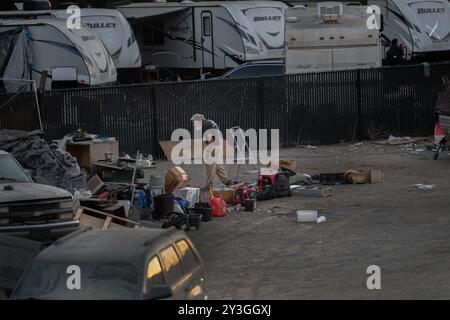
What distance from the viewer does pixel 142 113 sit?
84.5 feet

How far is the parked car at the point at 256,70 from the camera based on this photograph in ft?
106

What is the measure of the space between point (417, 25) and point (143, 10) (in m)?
9.40

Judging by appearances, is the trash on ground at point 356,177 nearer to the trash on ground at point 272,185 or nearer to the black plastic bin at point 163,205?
the trash on ground at point 272,185

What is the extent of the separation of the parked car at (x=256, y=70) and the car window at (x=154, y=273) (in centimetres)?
2221

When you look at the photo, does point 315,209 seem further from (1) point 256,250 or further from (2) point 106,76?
(2) point 106,76

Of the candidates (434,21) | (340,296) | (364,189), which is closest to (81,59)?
(364,189)

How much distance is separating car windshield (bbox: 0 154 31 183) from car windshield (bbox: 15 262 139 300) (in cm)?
642

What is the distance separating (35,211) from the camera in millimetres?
14984

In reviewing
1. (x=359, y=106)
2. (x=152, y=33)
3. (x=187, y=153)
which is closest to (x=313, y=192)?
(x=187, y=153)

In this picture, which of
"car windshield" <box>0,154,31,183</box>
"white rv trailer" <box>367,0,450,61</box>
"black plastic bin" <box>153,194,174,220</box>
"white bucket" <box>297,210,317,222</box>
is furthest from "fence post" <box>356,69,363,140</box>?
"car windshield" <box>0,154,31,183</box>

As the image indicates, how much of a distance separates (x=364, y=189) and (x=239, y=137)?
5.23 m

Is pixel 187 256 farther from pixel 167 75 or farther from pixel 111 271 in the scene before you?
pixel 167 75

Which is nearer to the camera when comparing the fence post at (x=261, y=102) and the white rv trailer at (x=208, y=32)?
the fence post at (x=261, y=102)

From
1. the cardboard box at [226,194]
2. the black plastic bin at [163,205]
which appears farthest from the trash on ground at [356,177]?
the black plastic bin at [163,205]
